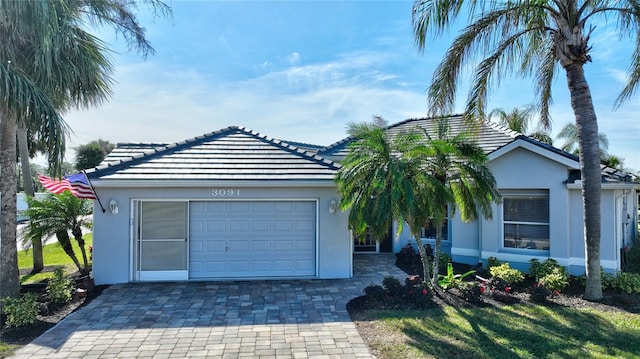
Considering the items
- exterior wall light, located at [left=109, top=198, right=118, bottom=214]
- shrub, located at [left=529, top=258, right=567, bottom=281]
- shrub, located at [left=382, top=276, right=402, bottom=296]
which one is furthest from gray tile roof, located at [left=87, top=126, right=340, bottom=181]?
shrub, located at [left=529, top=258, right=567, bottom=281]

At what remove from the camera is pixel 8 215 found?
25.4 feet

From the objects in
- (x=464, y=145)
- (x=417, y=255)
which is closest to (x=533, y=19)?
(x=464, y=145)

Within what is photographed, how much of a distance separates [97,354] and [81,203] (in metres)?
5.97

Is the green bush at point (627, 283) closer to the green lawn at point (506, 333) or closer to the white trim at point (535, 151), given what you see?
the green lawn at point (506, 333)

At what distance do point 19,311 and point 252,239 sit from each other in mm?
5417

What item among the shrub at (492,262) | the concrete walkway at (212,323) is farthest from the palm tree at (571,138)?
the concrete walkway at (212,323)

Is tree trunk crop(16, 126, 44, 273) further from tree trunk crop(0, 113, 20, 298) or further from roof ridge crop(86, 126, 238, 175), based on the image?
tree trunk crop(0, 113, 20, 298)

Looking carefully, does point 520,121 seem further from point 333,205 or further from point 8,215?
point 8,215

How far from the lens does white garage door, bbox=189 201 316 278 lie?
10414mm

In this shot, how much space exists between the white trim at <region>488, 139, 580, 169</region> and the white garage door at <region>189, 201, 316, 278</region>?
6.53 metres

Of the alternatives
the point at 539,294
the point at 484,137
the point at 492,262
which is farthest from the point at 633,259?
the point at 539,294

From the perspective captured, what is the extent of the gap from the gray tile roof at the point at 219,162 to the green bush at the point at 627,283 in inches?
313

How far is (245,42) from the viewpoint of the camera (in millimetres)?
12773

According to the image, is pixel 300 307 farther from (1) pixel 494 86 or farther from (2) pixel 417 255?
(1) pixel 494 86
